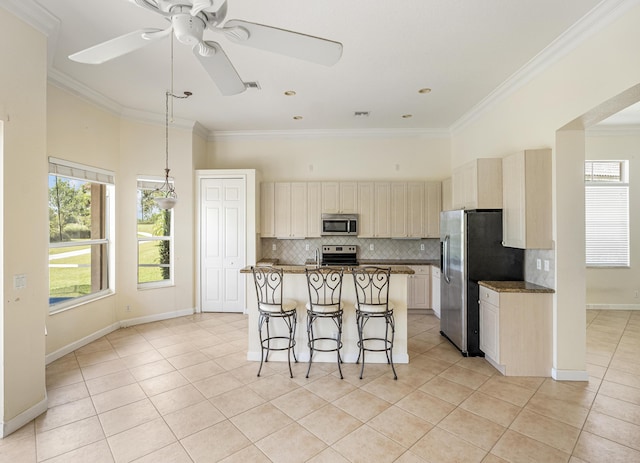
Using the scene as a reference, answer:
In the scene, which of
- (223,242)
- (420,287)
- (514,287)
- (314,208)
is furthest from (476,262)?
(223,242)

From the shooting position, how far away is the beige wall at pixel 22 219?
7.59ft

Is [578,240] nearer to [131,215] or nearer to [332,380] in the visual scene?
[332,380]

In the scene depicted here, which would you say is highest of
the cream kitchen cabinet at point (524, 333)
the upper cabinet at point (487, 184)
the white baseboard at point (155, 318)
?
the upper cabinet at point (487, 184)

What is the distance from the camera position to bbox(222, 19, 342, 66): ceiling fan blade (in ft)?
5.51

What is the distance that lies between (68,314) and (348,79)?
4548mm

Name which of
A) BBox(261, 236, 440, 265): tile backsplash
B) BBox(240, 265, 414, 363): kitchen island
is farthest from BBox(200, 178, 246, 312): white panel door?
BBox(240, 265, 414, 363): kitchen island

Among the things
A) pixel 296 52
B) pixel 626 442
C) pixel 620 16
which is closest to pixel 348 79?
pixel 296 52

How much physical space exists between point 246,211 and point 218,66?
3527 mm

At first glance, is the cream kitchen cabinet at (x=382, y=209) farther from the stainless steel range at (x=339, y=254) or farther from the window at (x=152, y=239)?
the window at (x=152, y=239)

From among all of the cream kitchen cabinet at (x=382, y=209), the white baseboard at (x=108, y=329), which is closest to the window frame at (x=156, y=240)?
the white baseboard at (x=108, y=329)

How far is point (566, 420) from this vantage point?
246 cm

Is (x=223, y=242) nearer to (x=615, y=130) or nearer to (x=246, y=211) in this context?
(x=246, y=211)

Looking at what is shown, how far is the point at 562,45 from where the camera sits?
2898 millimetres

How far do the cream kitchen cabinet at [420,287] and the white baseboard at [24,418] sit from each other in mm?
4884
